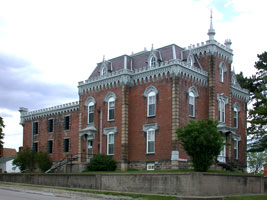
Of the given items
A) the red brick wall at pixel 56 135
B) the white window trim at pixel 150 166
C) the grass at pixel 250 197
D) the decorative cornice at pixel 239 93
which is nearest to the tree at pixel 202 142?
the grass at pixel 250 197

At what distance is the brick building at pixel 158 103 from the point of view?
3875cm

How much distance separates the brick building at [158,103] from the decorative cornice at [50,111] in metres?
6.17

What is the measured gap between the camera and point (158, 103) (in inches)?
1567

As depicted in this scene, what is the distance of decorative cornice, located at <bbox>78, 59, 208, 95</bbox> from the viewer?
38.8m

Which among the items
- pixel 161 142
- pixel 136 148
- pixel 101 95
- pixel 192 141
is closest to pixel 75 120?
pixel 101 95

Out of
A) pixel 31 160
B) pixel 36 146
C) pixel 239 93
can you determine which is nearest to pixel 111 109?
pixel 31 160

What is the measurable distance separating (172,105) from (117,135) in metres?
7.54

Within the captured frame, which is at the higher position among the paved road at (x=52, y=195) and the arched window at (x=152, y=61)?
the arched window at (x=152, y=61)

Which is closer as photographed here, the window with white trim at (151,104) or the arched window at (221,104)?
the window with white trim at (151,104)

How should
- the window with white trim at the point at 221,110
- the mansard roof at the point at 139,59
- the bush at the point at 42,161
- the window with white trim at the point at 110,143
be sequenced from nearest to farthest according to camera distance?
the mansard roof at the point at 139,59 → the window with white trim at the point at 221,110 → the window with white trim at the point at 110,143 → the bush at the point at 42,161

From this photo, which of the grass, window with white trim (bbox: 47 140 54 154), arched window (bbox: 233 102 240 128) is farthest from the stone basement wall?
window with white trim (bbox: 47 140 54 154)

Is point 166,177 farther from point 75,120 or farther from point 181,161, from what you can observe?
point 75,120

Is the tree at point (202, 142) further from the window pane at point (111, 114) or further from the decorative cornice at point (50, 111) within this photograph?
the decorative cornice at point (50, 111)

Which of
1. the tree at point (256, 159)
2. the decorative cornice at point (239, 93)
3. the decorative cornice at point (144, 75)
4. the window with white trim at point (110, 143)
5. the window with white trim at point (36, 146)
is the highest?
the decorative cornice at point (144, 75)
